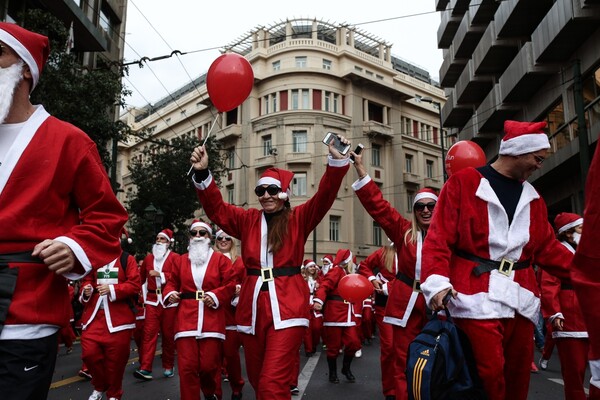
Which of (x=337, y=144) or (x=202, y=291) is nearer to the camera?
(x=337, y=144)

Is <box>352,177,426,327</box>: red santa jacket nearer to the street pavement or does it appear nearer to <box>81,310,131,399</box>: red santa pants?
the street pavement

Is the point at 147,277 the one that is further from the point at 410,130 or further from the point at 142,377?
the point at 410,130

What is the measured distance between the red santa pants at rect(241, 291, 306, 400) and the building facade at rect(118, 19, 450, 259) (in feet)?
111

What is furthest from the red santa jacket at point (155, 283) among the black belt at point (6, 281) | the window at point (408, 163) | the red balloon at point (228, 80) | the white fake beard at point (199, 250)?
the window at point (408, 163)

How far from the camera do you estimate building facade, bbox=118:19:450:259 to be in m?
41.7

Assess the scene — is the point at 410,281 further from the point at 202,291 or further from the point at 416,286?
the point at 202,291

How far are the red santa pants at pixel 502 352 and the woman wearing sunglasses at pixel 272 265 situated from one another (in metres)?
1.43

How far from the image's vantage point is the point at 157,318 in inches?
389

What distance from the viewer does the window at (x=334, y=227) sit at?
40.8 m

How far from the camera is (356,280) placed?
864 cm

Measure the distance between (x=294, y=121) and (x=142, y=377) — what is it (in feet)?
113

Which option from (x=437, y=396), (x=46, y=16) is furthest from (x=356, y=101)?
(x=437, y=396)

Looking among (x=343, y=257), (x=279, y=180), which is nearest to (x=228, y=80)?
(x=279, y=180)

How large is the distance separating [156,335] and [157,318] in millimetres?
651
